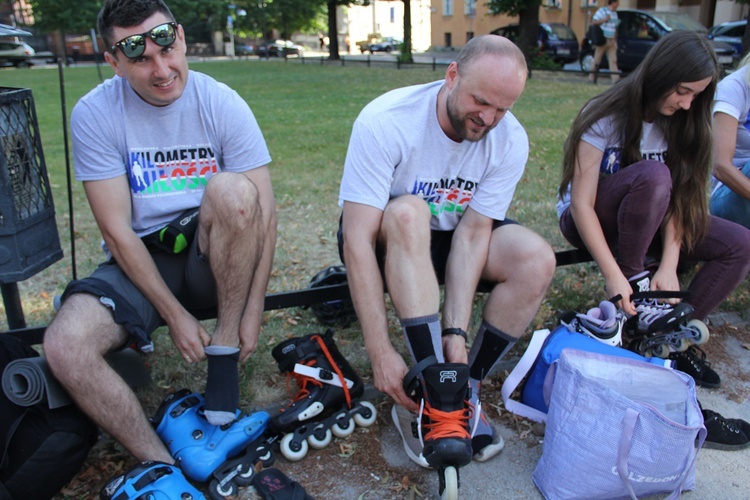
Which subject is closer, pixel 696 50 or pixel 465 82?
pixel 465 82

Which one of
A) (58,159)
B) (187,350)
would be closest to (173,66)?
(187,350)

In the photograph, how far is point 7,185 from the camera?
219cm

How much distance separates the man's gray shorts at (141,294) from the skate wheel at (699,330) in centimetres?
203

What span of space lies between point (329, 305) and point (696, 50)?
6.63 ft

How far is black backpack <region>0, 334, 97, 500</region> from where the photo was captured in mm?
1908

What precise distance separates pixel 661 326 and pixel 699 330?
184 millimetres

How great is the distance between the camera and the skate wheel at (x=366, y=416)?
2410 mm

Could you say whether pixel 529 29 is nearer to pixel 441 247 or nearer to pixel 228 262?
pixel 441 247

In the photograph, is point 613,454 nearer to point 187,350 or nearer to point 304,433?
point 304,433

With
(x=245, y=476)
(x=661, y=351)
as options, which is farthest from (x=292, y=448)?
(x=661, y=351)

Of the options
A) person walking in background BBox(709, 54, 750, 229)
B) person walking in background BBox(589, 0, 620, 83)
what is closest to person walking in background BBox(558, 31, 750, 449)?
person walking in background BBox(709, 54, 750, 229)

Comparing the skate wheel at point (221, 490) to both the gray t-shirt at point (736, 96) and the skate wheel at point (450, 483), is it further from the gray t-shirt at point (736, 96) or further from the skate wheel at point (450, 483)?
the gray t-shirt at point (736, 96)

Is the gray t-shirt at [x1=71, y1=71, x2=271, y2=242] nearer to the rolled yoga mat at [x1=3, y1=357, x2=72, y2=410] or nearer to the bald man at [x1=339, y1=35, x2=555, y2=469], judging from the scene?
the bald man at [x1=339, y1=35, x2=555, y2=469]

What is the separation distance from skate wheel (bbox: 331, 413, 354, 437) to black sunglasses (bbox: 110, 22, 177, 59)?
5.01 ft
